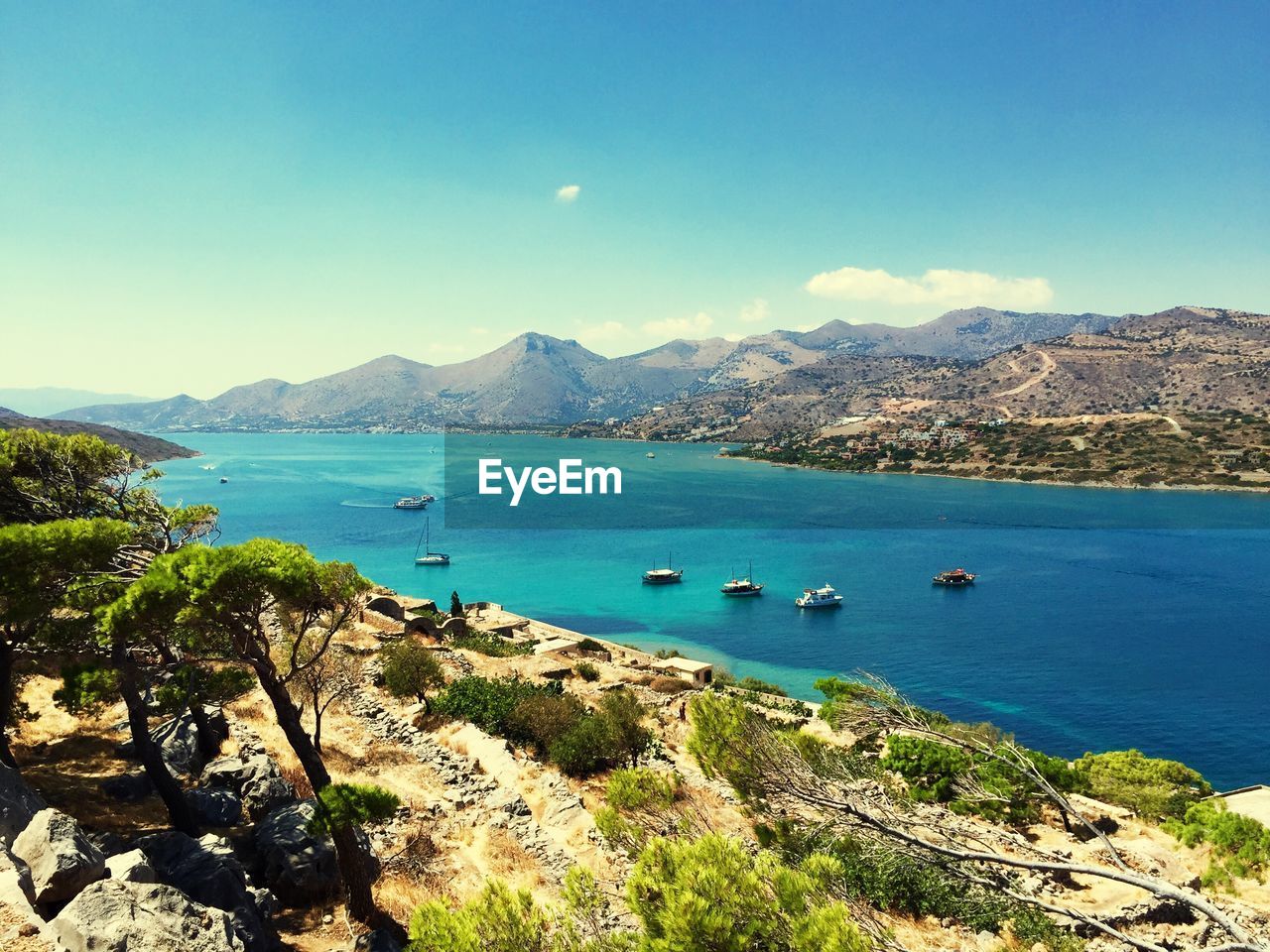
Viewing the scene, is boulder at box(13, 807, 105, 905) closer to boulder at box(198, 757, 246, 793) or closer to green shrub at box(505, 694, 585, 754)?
boulder at box(198, 757, 246, 793)

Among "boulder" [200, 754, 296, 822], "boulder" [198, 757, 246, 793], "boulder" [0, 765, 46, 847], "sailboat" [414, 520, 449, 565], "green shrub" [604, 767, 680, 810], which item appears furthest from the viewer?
"sailboat" [414, 520, 449, 565]

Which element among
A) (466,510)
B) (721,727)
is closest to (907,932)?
(721,727)

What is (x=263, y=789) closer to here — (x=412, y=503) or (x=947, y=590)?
(x=947, y=590)

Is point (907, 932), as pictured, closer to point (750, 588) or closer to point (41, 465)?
point (41, 465)

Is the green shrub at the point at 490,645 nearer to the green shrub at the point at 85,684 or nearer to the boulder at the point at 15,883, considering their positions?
the green shrub at the point at 85,684

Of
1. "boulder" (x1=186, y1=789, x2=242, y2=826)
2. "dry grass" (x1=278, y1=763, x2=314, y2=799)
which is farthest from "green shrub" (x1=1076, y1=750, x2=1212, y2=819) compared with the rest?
"boulder" (x1=186, y1=789, x2=242, y2=826)

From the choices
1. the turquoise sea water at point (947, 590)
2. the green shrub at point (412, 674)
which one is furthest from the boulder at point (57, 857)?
the turquoise sea water at point (947, 590)
